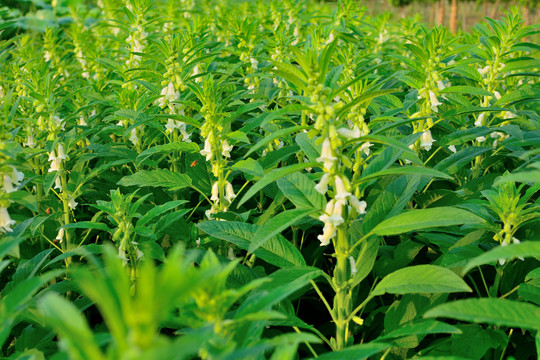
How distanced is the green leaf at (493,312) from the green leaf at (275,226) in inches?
22.4

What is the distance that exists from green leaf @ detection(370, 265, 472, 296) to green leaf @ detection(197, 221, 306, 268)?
1.34 ft

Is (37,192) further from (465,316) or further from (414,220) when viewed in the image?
(465,316)

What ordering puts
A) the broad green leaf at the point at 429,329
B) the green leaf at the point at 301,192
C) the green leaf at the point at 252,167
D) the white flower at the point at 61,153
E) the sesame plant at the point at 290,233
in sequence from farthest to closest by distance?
the white flower at the point at 61,153
the green leaf at the point at 252,167
the green leaf at the point at 301,192
the broad green leaf at the point at 429,329
the sesame plant at the point at 290,233

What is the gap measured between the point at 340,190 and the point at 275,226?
0.88 feet

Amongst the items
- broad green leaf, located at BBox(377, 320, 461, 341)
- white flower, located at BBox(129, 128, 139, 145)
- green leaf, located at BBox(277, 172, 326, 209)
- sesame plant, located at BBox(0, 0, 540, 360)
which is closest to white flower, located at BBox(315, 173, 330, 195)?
sesame plant, located at BBox(0, 0, 540, 360)

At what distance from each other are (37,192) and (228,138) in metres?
1.42

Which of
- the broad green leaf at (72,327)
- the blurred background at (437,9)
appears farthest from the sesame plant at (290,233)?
the blurred background at (437,9)

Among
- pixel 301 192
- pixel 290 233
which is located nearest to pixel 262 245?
pixel 301 192

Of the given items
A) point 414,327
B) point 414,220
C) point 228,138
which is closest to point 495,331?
point 414,327

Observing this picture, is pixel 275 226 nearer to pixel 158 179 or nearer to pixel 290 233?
pixel 158 179

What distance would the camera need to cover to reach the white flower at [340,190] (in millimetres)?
1764

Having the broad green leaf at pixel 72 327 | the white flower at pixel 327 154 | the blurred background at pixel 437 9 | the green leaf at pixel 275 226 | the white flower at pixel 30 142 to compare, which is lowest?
the blurred background at pixel 437 9

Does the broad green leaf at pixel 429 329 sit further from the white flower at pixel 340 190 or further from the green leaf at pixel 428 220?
the white flower at pixel 340 190

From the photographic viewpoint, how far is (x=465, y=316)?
1336 millimetres
